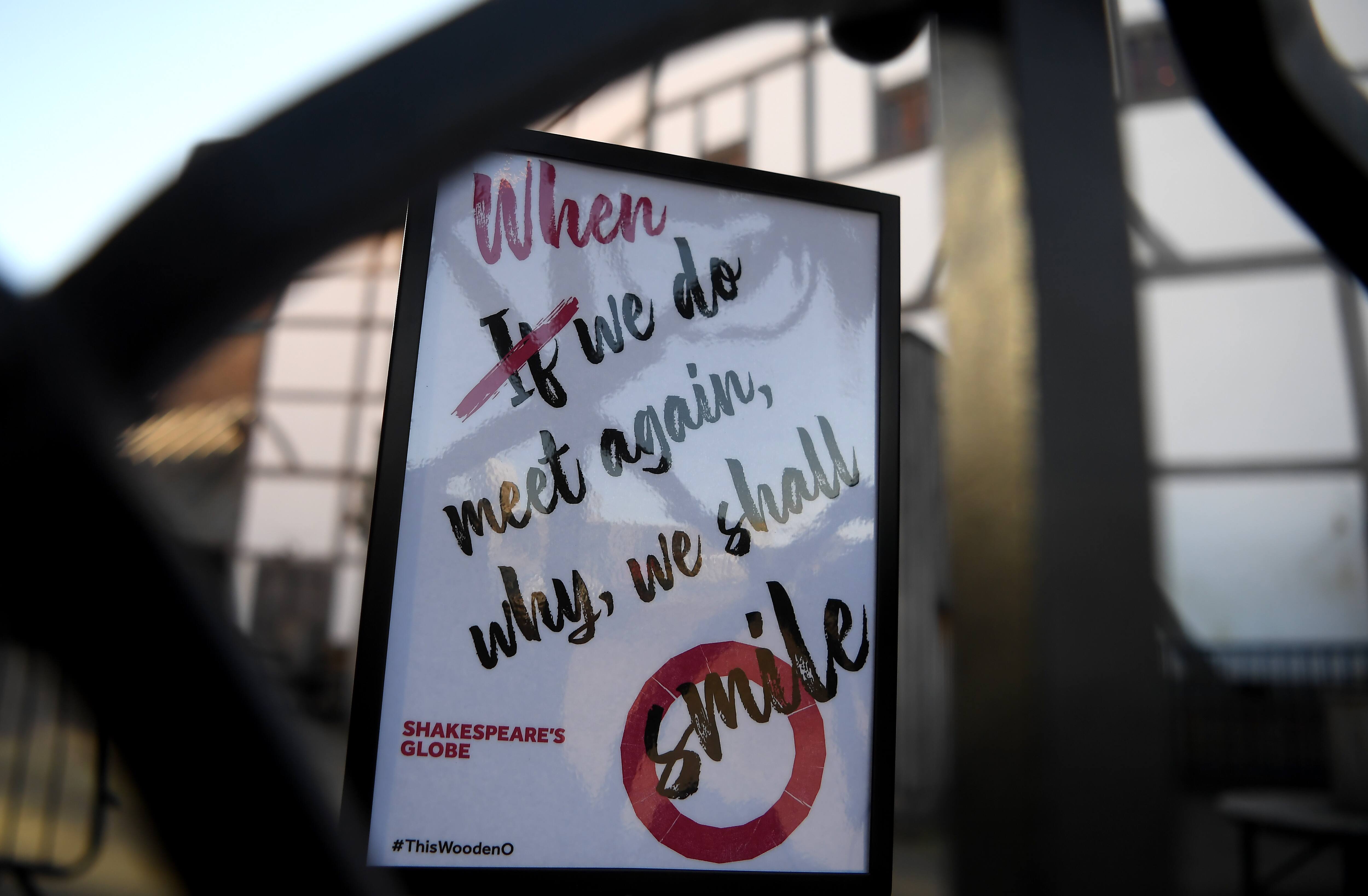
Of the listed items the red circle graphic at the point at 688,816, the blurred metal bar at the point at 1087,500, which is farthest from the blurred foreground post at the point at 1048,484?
the red circle graphic at the point at 688,816

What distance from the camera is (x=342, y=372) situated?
9.21 m

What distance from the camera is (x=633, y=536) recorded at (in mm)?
588

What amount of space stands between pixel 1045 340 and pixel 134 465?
258 millimetres

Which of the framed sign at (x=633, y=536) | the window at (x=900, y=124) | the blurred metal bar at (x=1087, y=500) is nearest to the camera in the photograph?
the blurred metal bar at (x=1087, y=500)

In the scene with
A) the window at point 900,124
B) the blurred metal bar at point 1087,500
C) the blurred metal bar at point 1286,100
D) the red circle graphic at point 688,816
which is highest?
the window at point 900,124

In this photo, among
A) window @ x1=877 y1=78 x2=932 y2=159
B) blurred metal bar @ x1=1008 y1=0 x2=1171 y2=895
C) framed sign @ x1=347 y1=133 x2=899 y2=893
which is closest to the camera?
blurred metal bar @ x1=1008 y1=0 x2=1171 y2=895

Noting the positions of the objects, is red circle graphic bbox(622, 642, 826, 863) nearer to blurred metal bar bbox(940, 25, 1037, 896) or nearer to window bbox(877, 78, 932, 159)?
blurred metal bar bbox(940, 25, 1037, 896)

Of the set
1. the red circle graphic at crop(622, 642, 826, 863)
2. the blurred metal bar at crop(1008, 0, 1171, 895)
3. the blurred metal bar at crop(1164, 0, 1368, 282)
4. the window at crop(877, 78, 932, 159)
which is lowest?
the red circle graphic at crop(622, 642, 826, 863)

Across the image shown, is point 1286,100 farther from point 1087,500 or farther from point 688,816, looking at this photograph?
point 688,816

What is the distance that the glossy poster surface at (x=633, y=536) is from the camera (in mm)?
542

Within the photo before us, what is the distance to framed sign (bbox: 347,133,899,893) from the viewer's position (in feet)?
1.77

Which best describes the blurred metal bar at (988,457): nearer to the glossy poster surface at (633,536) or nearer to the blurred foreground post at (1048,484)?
the blurred foreground post at (1048,484)

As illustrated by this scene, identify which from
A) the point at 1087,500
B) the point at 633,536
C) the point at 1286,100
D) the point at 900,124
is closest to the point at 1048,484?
the point at 1087,500

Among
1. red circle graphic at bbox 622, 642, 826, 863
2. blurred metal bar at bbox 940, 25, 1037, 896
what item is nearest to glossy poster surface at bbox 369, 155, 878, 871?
red circle graphic at bbox 622, 642, 826, 863
